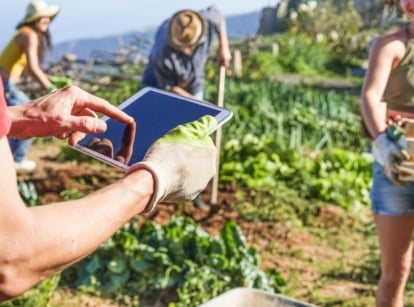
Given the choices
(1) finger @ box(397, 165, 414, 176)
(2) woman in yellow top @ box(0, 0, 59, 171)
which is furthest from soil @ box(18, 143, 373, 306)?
(1) finger @ box(397, 165, 414, 176)

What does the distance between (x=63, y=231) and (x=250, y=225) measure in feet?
13.1

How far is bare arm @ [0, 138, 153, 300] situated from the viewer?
1368 millimetres

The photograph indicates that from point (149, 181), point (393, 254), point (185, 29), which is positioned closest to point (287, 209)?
point (185, 29)

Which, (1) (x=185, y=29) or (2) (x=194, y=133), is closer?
(2) (x=194, y=133)

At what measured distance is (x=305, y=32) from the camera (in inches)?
813

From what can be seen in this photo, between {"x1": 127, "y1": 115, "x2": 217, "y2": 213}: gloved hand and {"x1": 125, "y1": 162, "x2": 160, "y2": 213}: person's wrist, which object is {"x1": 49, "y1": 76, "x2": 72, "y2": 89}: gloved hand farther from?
{"x1": 125, "y1": 162, "x2": 160, "y2": 213}: person's wrist

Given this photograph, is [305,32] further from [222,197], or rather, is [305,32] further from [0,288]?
[0,288]

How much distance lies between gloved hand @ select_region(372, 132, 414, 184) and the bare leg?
0.24 meters

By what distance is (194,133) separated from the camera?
1796 millimetres

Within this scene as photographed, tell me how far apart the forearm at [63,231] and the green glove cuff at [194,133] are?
7.4 inches

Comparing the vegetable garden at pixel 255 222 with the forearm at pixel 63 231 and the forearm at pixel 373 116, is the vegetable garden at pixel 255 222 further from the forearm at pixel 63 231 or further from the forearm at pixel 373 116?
the forearm at pixel 63 231

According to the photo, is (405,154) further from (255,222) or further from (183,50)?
(255,222)

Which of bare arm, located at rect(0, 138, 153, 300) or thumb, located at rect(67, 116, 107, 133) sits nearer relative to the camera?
bare arm, located at rect(0, 138, 153, 300)

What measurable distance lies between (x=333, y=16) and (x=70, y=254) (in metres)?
19.1
